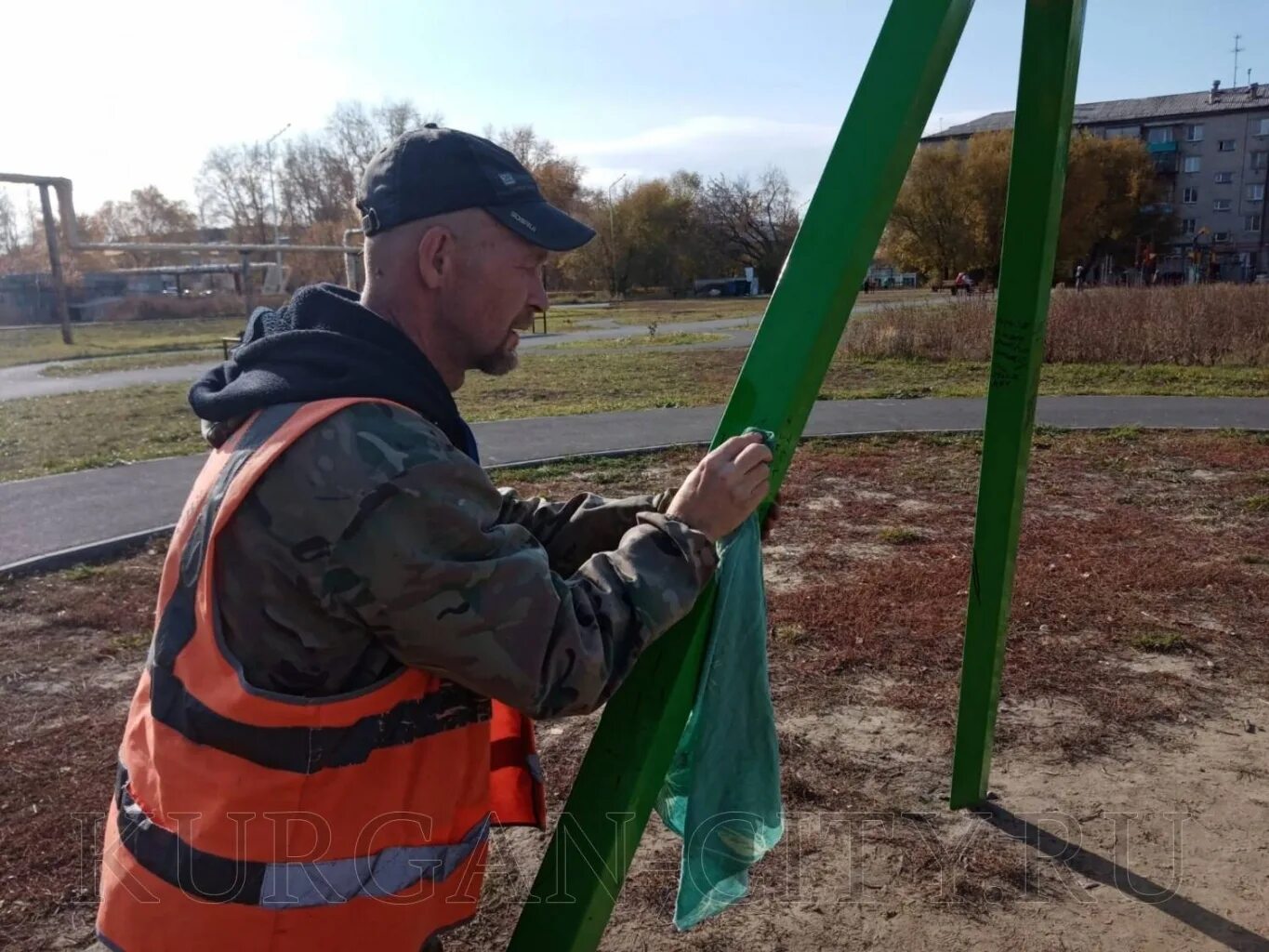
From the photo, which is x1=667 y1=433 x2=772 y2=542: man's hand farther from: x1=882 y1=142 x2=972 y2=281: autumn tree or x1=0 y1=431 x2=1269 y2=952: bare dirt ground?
x1=882 y1=142 x2=972 y2=281: autumn tree

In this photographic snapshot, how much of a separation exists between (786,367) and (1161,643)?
3.86 meters

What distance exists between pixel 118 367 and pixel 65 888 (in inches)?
907

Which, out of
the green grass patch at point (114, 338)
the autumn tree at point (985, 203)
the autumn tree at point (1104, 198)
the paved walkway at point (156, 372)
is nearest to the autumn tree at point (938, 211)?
the autumn tree at point (985, 203)

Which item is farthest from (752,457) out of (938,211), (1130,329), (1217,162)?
(1217,162)

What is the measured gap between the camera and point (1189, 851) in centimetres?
323

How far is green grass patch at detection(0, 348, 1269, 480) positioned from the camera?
1169cm

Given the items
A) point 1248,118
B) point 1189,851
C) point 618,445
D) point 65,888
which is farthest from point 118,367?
point 1248,118

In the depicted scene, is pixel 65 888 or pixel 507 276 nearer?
pixel 507 276

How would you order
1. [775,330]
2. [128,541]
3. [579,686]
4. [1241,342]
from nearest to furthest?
1. [579,686]
2. [775,330]
3. [128,541]
4. [1241,342]

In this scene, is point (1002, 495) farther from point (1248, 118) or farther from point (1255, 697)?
point (1248, 118)

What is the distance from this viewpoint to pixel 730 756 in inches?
81.6

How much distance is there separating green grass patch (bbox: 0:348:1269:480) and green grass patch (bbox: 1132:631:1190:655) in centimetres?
881

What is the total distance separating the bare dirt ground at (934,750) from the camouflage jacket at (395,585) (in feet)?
5.75

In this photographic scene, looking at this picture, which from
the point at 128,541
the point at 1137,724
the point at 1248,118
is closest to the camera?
the point at 1137,724
